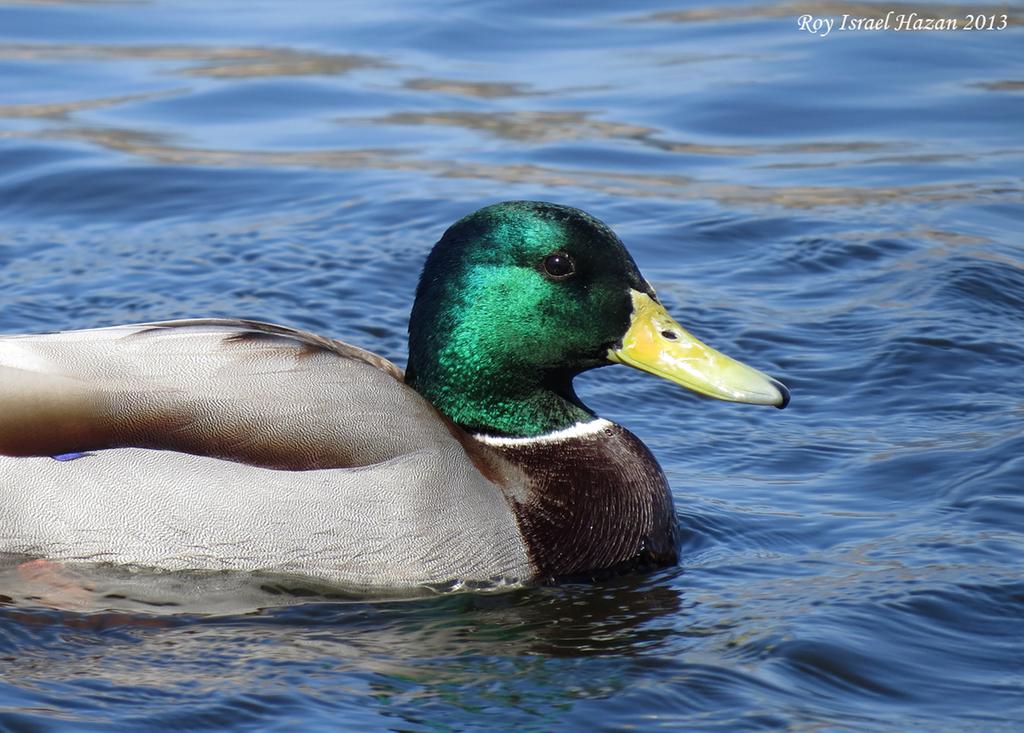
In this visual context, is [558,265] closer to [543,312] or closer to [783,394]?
[543,312]

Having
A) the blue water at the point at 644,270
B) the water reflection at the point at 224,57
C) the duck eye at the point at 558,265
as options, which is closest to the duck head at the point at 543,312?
the duck eye at the point at 558,265

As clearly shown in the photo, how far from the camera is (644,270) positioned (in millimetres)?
9789

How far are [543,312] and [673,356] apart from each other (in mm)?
481

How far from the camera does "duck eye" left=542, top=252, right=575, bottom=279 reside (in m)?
6.19

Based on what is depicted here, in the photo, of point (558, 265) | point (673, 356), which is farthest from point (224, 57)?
point (673, 356)

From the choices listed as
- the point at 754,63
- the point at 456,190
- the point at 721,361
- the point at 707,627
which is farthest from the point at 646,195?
the point at 707,627

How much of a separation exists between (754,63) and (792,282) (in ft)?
15.3

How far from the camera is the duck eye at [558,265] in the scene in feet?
20.3

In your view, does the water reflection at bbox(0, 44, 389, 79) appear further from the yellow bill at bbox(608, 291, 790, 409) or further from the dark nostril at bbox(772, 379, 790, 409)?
the dark nostril at bbox(772, 379, 790, 409)

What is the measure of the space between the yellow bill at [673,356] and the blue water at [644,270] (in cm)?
69

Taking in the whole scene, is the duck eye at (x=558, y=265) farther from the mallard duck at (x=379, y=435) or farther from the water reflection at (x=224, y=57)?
the water reflection at (x=224, y=57)

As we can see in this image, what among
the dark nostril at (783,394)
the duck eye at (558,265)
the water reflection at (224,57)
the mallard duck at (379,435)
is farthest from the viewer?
the water reflection at (224,57)

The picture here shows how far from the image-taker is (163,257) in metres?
9.77

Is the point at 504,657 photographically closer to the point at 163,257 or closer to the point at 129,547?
the point at 129,547
